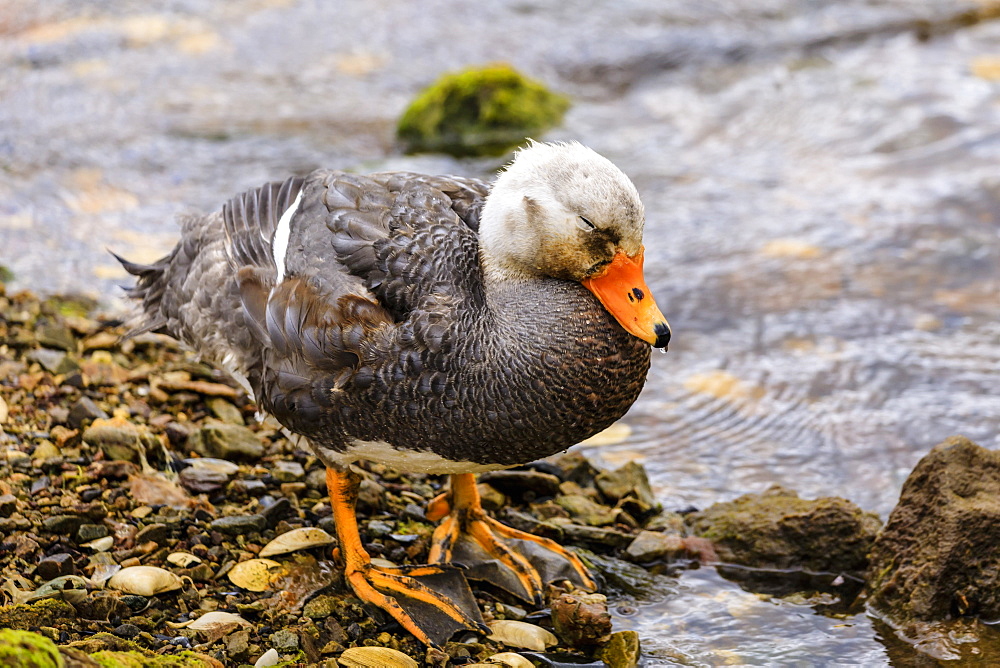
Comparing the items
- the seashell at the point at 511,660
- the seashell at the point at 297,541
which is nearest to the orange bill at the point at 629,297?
the seashell at the point at 511,660

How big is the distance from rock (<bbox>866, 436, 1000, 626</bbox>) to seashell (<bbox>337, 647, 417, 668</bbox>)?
2032 mm

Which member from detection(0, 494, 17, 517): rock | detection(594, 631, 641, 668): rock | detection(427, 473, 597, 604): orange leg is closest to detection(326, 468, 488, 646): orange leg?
detection(427, 473, 597, 604): orange leg

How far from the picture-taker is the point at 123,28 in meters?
11.9

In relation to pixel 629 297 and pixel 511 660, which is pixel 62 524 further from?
pixel 629 297

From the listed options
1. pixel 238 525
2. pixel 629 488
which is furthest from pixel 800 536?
pixel 238 525

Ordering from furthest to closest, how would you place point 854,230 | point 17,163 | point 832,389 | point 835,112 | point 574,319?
point 835,112
point 17,163
point 854,230
point 832,389
point 574,319

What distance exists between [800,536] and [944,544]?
67 cm

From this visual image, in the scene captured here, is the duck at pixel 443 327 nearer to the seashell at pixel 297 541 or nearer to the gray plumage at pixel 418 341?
the gray plumage at pixel 418 341

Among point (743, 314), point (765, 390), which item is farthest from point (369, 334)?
point (743, 314)

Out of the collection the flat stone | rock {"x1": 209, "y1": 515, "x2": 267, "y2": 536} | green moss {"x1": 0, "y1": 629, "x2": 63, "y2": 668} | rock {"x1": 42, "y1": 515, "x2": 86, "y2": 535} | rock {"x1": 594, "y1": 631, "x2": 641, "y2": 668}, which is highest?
green moss {"x1": 0, "y1": 629, "x2": 63, "y2": 668}

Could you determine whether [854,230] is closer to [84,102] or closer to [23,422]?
[23,422]

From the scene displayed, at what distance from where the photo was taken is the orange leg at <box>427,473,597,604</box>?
4.64m

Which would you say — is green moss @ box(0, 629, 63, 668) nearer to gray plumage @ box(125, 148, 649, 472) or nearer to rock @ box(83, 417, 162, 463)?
gray plumage @ box(125, 148, 649, 472)

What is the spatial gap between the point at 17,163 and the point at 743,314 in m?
6.22
